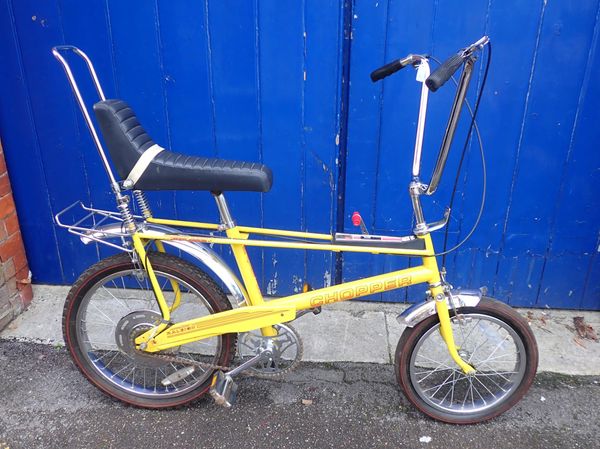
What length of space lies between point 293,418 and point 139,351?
31.6 inches

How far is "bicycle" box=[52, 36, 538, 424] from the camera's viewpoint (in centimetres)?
214

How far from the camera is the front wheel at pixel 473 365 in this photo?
234cm

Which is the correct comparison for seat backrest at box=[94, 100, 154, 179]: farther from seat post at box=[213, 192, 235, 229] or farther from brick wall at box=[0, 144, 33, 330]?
brick wall at box=[0, 144, 33, 330]

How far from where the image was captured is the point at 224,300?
242cm

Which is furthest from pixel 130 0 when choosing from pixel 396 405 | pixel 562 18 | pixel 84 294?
pixel 396 405

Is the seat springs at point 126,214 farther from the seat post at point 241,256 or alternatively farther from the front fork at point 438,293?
the front fork at point 438,293

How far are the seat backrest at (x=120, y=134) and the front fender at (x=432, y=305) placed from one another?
1.34 metres

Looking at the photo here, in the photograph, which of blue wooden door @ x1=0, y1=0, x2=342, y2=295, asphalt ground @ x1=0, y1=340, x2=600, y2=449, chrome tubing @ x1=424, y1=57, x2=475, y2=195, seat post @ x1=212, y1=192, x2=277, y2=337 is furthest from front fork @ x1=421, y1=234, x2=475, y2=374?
blue wooden door @ x1=0, y1=0, x2=342, y2=295

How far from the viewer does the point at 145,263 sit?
7.67 ft

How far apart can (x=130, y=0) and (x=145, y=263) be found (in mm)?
1427

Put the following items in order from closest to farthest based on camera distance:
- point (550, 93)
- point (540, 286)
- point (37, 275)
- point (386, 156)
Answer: point (550, 93)
point (386, 156)
point (540, 286)
point (37, 275)

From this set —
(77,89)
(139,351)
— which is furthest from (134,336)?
(77,89)

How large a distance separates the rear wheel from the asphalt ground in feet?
0.34

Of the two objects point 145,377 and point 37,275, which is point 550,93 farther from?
point 37,275
